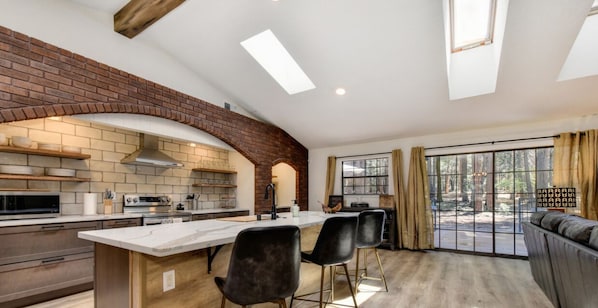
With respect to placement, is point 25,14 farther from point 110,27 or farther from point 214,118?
point 214,118

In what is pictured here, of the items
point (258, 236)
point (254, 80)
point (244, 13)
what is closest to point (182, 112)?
point (254, 80)

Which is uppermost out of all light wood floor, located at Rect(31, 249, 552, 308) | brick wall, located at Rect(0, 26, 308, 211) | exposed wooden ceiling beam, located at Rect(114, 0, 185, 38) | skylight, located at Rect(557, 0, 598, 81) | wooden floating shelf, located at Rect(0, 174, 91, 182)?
exposed wooden ceiling beam, located at Rect(114, 0, 185, 38)

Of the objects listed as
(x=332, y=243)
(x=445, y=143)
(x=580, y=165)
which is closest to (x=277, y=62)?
(x=332, y=243)

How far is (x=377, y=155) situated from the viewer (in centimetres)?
644

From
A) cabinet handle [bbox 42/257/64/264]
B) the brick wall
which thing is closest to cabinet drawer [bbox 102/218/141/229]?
cabinet handle [bbox 42/257/64/264]

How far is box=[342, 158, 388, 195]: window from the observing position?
6.43 meters

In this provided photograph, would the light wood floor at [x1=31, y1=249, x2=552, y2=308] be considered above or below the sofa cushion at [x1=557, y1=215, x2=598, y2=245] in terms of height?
below

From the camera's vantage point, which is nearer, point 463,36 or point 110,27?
point 110,27

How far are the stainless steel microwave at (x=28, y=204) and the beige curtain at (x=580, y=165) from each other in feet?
23.2

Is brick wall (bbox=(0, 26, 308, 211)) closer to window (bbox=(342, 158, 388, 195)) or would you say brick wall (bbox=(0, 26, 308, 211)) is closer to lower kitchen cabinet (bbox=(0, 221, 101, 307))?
lower kitchen cabinet (bbox=(0, 221, 101, 307))

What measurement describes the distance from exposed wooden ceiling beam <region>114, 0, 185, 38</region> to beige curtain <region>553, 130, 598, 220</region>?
226 inches

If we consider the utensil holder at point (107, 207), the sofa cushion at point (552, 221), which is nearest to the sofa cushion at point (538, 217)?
the sofa cushion at point (552, 221)

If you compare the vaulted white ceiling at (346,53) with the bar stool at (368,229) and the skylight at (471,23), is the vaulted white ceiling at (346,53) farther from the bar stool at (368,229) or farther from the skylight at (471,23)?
the bar stool at (368,229)

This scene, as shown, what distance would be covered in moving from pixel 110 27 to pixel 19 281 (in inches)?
117
